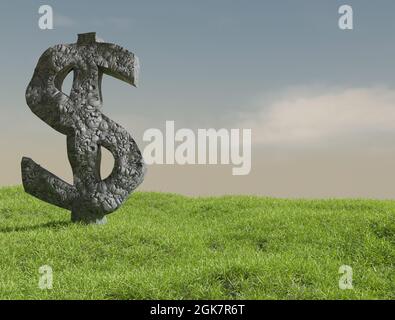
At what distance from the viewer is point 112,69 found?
13.0m

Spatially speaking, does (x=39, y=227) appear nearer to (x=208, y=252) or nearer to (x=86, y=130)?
(x=86, y=130)

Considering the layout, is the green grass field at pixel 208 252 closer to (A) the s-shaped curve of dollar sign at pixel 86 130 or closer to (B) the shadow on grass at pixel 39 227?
(B) the shadow on grass at pixel 39 227

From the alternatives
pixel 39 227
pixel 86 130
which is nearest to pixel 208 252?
pixel 86 130

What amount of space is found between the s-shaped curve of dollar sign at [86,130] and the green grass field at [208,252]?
677 millimetres

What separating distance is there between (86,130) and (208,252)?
3928 millimetres

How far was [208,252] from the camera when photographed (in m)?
11.4

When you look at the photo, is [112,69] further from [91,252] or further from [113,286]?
[113,286]

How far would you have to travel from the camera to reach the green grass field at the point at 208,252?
8.38 metres

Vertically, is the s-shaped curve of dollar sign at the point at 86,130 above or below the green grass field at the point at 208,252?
above

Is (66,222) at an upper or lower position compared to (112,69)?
lower

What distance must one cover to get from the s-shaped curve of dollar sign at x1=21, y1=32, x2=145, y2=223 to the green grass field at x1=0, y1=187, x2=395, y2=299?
68 cm

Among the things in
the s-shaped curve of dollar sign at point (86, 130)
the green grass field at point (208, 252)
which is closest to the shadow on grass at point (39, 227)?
the green grass field at point (208, 252)
